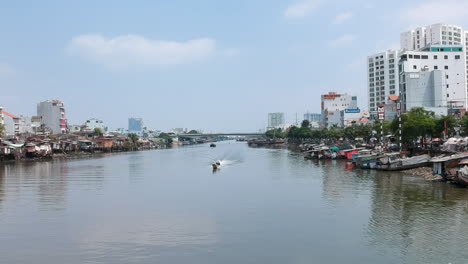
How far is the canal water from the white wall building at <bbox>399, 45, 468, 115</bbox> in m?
51.3

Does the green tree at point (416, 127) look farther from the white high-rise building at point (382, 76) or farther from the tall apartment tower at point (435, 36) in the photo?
the tall apartment tower at point (435, 36)

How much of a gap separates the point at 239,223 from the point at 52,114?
104 m

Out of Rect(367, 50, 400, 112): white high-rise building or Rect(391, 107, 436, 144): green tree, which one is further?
Rect(367, 50, 400, 112): white high-rise building

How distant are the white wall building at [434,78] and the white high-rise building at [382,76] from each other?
13.9 metres

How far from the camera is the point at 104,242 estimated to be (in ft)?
51.6

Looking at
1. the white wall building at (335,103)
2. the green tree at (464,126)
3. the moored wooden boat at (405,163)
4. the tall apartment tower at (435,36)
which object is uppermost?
the tall apartment tower at (435,36)

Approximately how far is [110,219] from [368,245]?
10610 millimetres

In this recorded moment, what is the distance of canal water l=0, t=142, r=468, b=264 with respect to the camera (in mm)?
14148

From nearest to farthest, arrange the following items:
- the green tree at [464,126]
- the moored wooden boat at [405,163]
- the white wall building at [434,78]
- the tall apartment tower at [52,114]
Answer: the moored wooden boat at [405,163] → the green tree at [464,126] → the white wall building at [434,78] → the tall apartment tower at [52,114]

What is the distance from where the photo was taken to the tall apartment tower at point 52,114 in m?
112

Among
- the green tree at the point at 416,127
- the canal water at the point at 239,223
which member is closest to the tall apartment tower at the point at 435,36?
the green tree at the point at 416,127

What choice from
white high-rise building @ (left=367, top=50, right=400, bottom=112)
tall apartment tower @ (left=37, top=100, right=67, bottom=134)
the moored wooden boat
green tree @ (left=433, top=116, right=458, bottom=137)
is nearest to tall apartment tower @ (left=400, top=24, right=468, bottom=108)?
white high-rise building @ (left=367, top=50, right=400, bottom=112)

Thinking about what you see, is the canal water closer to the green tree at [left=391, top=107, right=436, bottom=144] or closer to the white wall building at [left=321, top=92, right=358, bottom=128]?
the green tree at [left=391, top=107, right=436, bottom=144]

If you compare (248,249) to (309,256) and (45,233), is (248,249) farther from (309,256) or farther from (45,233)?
(45,233)
